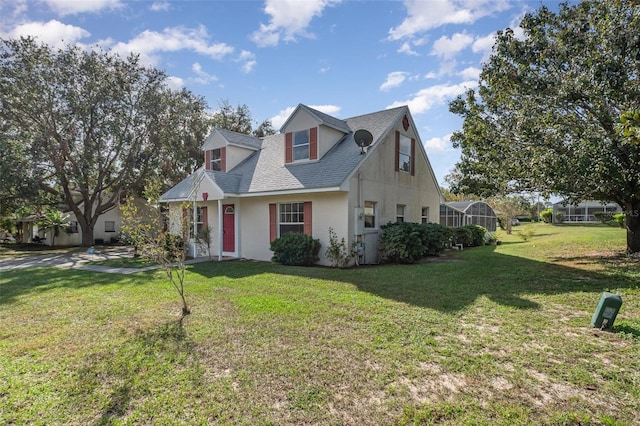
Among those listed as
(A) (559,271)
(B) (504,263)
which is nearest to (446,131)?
(B) (504,263)

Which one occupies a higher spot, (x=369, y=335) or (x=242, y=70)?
(x=242, y=70)

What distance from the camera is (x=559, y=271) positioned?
9547 millimetres

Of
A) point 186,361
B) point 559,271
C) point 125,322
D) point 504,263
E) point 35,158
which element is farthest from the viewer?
point 35,158

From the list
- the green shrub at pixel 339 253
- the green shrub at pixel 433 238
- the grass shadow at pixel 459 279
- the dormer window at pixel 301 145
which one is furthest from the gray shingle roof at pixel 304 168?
the green shrub at pixel 433 238

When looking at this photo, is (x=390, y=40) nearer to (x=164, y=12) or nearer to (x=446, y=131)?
(x=446, y=131)

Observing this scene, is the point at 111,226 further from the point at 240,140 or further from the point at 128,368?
the point at 128,368

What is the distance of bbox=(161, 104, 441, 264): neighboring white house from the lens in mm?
11883

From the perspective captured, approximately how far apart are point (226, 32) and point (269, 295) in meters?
8.92

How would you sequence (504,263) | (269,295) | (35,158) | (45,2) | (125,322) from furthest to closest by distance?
(35,158), (504,263), (45,2), (269,295), (125,322)

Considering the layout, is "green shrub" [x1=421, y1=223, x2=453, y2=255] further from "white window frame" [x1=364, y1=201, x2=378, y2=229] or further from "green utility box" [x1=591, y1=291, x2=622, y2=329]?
"green utility box" [x1=591, y1=291, x2=622, y2=329]

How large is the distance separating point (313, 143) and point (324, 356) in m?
10.4

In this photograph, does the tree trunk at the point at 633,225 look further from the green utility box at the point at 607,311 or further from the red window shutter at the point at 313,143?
the red window shutter at the point at 313,143

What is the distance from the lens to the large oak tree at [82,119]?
18719 millimetres

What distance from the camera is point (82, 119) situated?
2020 cm
